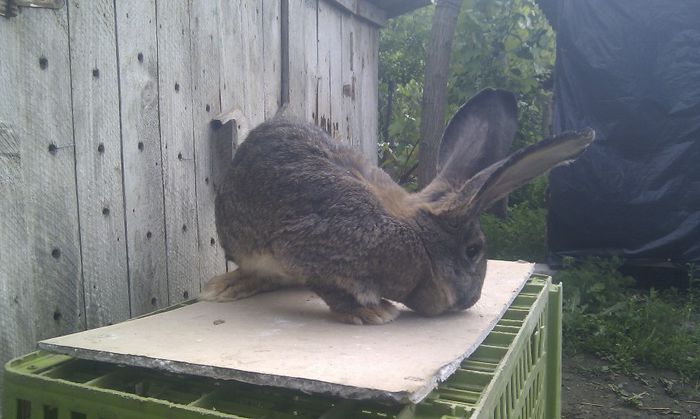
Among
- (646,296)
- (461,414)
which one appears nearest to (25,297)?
(461,414)

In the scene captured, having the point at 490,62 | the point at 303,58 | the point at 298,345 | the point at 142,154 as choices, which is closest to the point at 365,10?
the point at 303,58

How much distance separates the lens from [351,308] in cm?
182

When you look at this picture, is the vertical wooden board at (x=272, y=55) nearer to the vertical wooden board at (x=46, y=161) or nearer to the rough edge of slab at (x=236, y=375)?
the vertical wooden board at (x=46, y=161)

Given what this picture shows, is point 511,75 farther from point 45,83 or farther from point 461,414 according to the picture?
point 461,414

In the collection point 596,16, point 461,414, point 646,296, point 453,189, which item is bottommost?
point 646,296

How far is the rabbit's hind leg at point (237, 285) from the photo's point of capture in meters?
2.14

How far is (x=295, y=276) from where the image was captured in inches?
74.9

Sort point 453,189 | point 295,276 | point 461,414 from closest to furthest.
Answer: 1. point 461,414
2. point 295,276
3. point 453,189

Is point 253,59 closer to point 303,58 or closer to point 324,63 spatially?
point 303,58

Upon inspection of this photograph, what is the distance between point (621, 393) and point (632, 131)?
2313 millimetres

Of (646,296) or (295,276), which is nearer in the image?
(295,276)

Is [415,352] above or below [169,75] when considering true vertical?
below

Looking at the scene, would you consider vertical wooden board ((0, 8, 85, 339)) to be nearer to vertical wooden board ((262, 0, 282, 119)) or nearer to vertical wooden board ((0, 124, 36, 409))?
vertical wooden board ((0, 124, 36, 409))

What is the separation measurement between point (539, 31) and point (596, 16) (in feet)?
3.00
